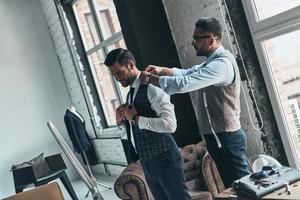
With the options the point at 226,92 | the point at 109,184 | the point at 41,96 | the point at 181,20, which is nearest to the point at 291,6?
the point at 226,92

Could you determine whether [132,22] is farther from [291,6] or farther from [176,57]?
[291,6]

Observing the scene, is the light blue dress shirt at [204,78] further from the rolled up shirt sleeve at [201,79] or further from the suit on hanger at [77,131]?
the suit on hanger at [77,131]

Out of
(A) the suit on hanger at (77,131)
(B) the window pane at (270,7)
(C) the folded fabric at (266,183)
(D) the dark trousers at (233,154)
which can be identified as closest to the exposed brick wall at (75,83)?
(A) the suit on hanger at (77,131)

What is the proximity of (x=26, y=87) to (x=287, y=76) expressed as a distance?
5354 mm

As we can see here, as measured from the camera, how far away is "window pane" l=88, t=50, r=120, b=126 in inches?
255

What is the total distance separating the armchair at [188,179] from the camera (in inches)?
116

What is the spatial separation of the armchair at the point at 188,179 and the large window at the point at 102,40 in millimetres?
2639

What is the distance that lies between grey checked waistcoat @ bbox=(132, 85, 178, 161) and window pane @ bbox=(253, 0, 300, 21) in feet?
3.47

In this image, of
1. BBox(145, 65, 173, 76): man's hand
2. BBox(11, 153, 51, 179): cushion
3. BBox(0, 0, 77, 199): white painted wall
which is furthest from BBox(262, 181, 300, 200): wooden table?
BBox(0, 0, 77, 199): white painted wall

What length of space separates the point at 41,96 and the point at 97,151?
1.41m

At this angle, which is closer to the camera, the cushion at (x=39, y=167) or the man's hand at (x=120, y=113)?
the man's hand at (x=120, y=113)

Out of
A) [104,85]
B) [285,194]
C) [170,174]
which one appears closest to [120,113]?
[170,174]

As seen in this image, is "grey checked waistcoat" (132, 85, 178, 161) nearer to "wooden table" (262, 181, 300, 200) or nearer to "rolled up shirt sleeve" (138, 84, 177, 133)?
"rolled up shirt sleeve" (138, 84, 177, 133)

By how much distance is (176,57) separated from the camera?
370cm
